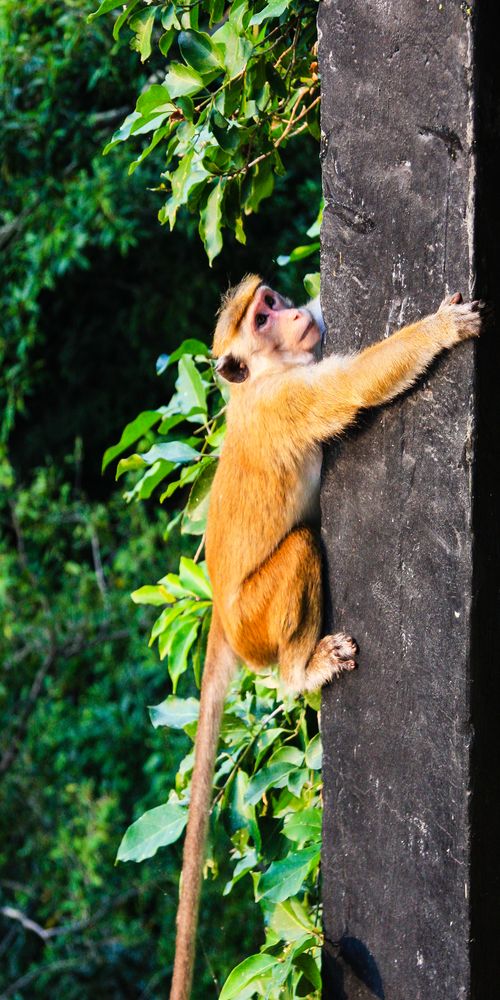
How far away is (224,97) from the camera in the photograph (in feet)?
8.75

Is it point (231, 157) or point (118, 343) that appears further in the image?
point (118, 343)

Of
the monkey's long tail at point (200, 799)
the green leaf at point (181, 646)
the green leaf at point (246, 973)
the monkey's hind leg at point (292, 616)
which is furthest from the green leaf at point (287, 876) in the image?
the green leaf at point (181, 646)

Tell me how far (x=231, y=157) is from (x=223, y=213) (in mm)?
187

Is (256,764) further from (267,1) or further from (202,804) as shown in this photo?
(267,1)

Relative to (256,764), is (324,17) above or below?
above

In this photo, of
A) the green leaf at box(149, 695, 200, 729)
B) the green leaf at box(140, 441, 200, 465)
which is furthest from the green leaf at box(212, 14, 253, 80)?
the green leaf at box(149, 695, 200, 729)

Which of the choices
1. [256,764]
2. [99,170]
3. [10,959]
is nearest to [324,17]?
[256,764]

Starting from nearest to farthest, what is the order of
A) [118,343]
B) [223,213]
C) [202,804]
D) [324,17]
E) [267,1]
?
[324,17] → [267,1] → [202,804] → [223,213] → [118,343]

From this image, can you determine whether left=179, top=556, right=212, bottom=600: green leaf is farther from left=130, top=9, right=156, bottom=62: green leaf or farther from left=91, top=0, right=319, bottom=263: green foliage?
left=130, top=9, right=156, bottom=62: green leaf

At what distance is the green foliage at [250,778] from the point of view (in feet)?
8.03

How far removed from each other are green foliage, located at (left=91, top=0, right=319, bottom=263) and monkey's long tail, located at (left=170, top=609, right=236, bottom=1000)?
3.27 feet

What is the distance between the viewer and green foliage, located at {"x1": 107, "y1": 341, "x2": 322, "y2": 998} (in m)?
2.45

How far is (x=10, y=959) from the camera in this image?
714 centimetres

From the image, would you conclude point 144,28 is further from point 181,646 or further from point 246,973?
point 246,973
